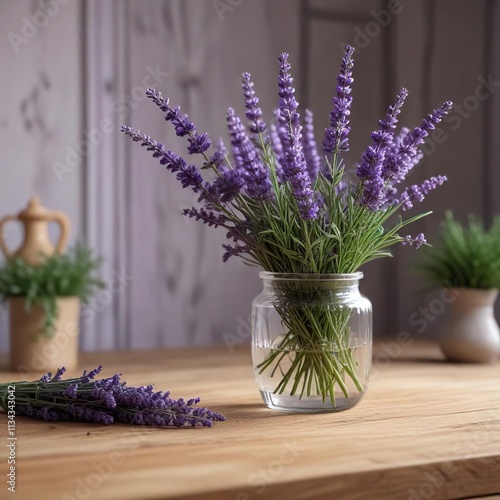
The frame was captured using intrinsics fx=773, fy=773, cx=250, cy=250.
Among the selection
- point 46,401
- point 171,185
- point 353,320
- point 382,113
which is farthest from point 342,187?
point 382,113

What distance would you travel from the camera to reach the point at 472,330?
62.9 inches

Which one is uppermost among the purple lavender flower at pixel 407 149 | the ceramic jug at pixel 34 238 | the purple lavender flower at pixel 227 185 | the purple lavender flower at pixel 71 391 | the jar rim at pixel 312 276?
the purple lavender flower at pixel 407 149

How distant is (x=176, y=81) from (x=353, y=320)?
1092 millimetres

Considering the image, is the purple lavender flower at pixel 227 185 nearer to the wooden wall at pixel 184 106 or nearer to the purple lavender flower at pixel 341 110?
the purple lavender flower at pixel 341 110

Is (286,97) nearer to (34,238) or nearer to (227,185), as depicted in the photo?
(227,185)

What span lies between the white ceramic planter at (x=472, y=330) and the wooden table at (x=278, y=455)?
39 centimetres

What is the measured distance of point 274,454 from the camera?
85cm

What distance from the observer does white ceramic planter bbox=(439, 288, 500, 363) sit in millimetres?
1590

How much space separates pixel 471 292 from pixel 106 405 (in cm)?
91

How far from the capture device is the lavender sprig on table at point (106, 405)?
977 mm

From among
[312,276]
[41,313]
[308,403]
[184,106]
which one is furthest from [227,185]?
[184,106]

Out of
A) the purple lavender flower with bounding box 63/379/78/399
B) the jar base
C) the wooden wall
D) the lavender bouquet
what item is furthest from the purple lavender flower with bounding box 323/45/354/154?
the wooden wall

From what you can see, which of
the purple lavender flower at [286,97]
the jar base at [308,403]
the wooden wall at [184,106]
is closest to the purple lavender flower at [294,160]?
the purple lavender flower at [286,97]

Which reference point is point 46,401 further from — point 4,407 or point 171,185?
point 171,185
